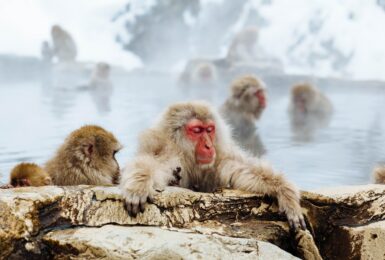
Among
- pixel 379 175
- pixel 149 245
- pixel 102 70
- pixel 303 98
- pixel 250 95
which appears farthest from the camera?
pixel 102 70

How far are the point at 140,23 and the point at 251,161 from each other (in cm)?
1718

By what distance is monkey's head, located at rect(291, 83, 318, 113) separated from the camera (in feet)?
30.1

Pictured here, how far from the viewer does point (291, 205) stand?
294cm

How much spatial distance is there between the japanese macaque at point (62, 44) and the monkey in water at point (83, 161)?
13.5m

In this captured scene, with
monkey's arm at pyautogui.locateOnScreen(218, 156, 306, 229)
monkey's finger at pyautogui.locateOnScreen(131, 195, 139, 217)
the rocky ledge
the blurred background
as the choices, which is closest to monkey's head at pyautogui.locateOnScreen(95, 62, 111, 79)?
the blurred background

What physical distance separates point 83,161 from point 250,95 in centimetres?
444

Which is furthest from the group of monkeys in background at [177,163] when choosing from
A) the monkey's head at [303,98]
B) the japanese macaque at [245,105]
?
the monkey's head at [303,98]

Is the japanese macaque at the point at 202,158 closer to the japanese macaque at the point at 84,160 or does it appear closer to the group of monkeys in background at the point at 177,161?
the group of monkeys in background at the point at 177,161

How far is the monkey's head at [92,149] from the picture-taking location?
339 cm

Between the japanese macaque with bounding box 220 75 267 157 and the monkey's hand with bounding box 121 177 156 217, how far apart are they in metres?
4.71

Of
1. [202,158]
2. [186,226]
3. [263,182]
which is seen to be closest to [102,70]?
[202,158]

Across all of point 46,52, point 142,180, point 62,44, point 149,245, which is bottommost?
point 149,245

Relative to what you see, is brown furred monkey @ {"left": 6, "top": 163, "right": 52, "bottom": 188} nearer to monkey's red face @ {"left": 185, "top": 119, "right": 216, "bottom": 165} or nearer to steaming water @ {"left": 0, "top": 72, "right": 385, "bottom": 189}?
monkey's red face @ {"left": 185, "top": 119, "right": 216, "bottom": 165}

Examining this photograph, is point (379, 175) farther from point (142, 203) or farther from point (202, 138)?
point (142, 203)
